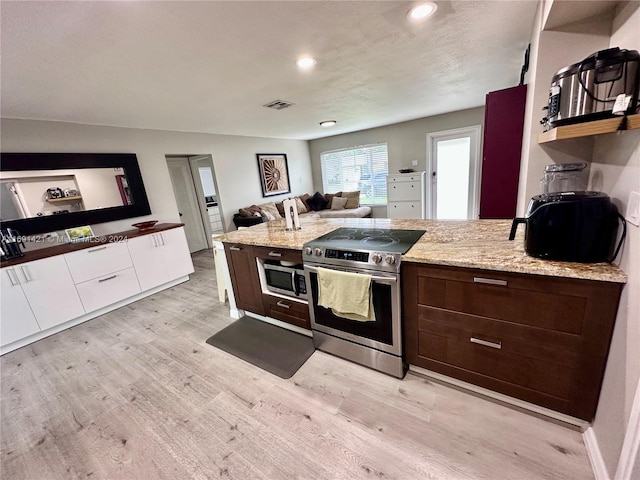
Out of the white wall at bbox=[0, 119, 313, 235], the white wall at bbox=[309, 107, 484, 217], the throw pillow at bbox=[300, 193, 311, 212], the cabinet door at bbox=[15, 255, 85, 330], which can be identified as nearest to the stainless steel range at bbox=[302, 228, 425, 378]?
the cabinet door at bbox=[15, 255, 85, 330]

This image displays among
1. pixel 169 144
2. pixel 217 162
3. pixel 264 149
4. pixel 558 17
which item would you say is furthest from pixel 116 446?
pixel 264 149

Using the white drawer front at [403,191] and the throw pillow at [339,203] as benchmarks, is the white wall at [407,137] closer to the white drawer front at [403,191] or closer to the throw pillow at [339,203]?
the white drawer front at [403,191]

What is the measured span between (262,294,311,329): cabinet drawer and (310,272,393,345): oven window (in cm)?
16

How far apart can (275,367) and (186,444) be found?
69cm

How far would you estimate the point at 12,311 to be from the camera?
8.08 feet

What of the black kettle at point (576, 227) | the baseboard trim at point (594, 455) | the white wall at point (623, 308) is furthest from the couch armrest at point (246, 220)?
the baseboard trim at point (594, 455)

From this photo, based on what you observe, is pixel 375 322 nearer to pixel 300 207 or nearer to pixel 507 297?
pixel 507 297

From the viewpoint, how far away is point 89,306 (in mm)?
2945

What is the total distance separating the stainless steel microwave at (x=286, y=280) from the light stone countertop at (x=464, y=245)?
0.71 ft

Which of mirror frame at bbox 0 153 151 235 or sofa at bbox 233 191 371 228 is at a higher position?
mirror frame at bbox 0 153 151 235

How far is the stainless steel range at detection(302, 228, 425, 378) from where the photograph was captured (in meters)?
1.54

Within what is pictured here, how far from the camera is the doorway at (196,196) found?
16.8ft

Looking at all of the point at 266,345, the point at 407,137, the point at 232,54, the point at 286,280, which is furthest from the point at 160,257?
the point at 407,137

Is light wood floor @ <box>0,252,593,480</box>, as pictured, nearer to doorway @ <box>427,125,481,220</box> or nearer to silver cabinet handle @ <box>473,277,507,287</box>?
silver cabinet handle @ <box>473,277,507,287</box>
